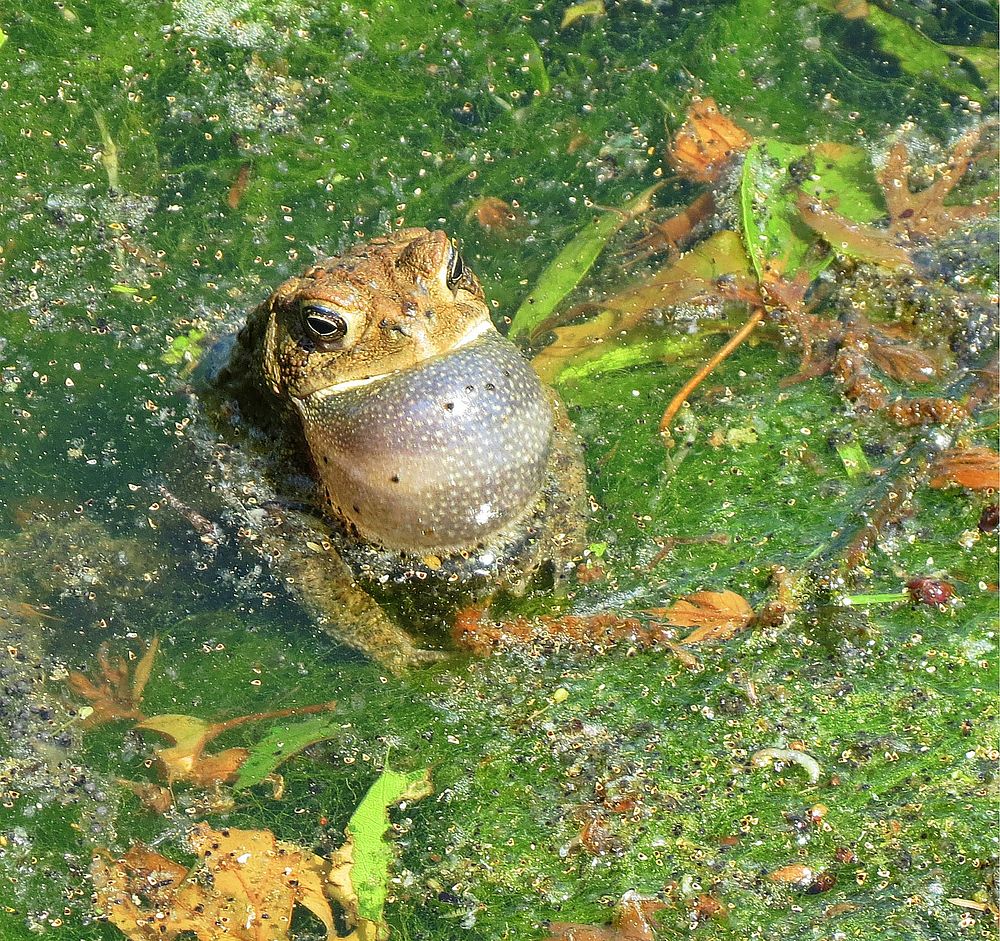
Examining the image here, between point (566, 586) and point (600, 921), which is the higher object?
point (566, 586)

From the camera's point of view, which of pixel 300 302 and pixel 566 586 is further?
pixel 566 586

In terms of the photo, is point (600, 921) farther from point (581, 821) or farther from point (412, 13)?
Answer: point (412, 13)

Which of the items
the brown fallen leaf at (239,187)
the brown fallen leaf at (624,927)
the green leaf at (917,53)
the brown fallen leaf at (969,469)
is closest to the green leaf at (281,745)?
the brown fallen leaf at (624,927)

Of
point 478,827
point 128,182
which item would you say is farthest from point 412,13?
point 478,827

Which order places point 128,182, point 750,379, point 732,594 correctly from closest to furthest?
point 732,594
point 750,379
point 128,182

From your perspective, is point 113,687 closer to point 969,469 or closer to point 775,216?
point 969,469

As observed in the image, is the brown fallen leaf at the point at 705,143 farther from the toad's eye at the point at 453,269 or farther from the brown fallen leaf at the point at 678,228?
the toad's eye at the point at 453,269
